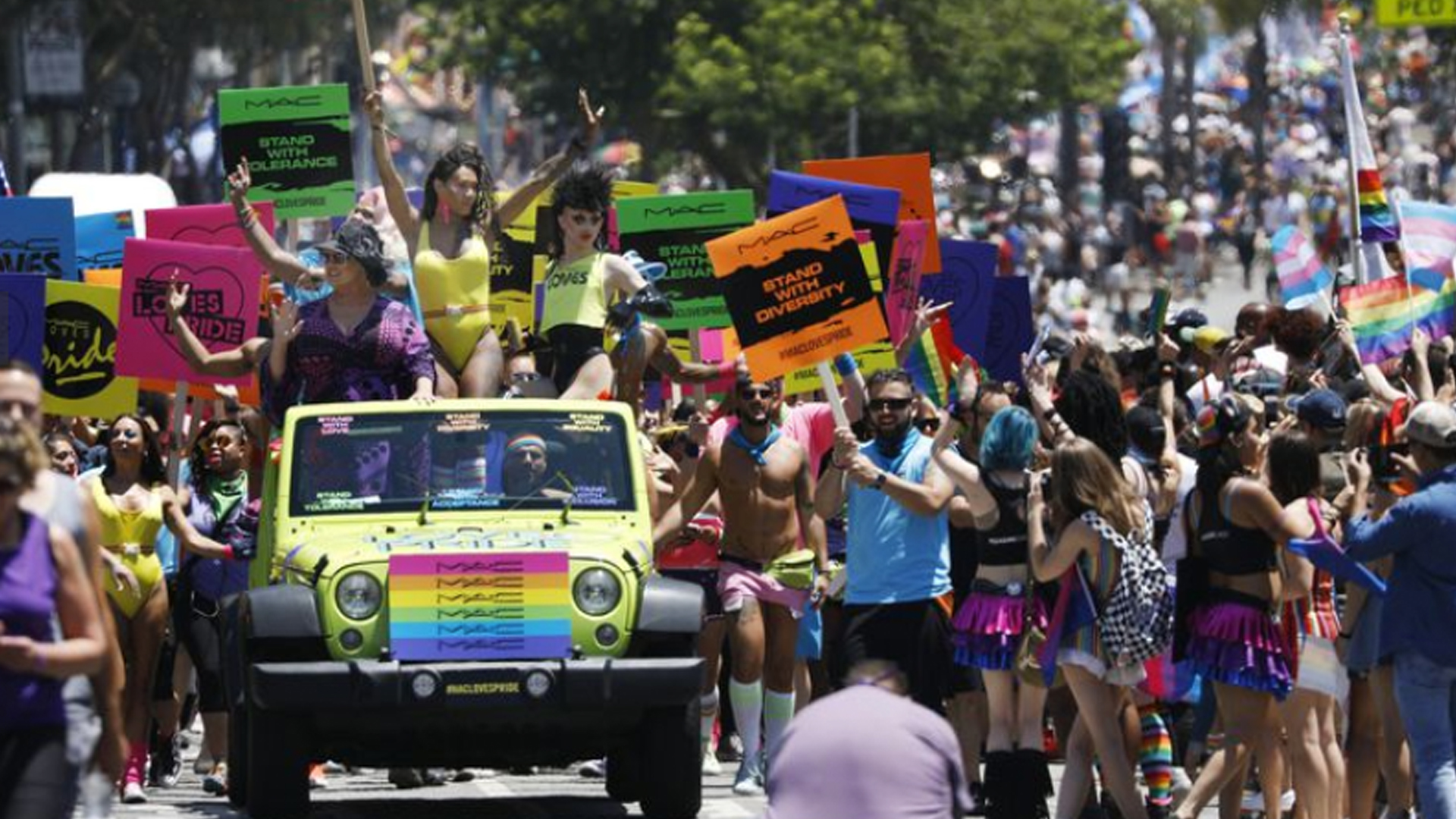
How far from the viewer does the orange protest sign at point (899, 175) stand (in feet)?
67.1

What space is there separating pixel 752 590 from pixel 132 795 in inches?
111

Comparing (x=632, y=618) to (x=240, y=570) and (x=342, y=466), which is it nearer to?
(x=342, y=466)

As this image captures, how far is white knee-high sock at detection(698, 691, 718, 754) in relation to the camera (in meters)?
16.3

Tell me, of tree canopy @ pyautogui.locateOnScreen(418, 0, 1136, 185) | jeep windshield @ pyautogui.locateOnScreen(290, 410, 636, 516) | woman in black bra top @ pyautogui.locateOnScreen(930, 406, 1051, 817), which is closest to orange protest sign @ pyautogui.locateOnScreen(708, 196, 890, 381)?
jeep windshield @ pyautogui.locateOnScreen(290, 410, 636, 516)

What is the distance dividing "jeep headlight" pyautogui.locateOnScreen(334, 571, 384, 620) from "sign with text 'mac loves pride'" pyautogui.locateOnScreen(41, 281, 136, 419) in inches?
165

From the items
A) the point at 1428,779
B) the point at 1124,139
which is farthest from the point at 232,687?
the point at 1124,139

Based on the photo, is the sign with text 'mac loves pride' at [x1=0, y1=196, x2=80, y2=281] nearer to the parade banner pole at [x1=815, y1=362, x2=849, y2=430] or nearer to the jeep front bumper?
the parade banner pole at [x1=815, y1=362, x2=849, y2=430]

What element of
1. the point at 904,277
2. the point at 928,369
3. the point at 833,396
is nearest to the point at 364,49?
the point at 904,277

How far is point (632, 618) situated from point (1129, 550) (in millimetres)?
1969

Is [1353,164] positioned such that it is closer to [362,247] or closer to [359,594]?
[362,247]

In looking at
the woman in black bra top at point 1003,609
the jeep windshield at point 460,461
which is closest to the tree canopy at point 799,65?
the jeep windshield at point 460,461

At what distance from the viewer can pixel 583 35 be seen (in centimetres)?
5694

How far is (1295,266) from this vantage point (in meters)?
20.8

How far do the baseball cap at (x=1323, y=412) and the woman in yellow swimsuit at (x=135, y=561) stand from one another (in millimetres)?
5090
